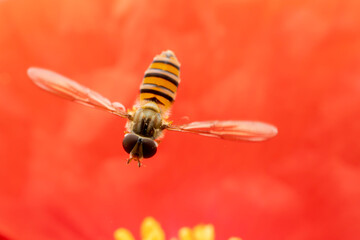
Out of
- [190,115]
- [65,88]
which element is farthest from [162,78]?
[190,115]

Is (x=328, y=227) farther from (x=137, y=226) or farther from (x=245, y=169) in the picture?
(x=137, y=226)

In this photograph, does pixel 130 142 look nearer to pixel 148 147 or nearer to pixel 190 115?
pixel 148 147

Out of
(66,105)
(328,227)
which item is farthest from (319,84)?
(66,105)

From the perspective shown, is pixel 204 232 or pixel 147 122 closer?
pixel 147 122

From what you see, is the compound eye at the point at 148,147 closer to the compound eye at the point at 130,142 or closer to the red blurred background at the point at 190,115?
the compound eye at the point at 130,142

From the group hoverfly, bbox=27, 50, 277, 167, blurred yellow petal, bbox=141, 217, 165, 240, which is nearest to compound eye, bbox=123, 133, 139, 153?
hoverfly, bbox=27, 50, 277, 167
